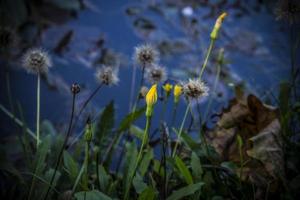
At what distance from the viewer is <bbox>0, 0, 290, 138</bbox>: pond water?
49.9 inches

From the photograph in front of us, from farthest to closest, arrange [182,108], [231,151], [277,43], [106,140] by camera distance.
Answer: [277,43] < [182,108] < [106,140] < [231,151]

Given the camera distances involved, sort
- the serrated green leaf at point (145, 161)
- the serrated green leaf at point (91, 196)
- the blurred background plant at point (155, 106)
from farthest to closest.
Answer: the serrated green leaf at point (145, 161), the blurred background plant at point (155, 106), the serrated green leaf at point (91, 196)

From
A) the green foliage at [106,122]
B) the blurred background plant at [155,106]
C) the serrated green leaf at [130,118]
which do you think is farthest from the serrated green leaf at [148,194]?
the green foliage at [106,122]

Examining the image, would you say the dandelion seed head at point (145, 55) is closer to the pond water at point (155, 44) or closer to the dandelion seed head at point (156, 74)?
the dandelion seed head at point (156, 74)

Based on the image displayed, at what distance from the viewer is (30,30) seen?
1449 millimetres

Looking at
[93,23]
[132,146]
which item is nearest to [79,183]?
[132,146]

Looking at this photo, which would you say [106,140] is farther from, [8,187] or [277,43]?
[277,43]

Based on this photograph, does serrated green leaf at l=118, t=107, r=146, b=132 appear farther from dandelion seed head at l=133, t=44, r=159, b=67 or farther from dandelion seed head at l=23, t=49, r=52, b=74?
dandelion seed head at l=23, t=49, r=52, b=74

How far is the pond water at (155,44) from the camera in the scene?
1.27m

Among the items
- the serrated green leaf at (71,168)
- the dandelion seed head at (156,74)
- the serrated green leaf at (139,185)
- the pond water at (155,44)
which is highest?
the pond water at (155,44)

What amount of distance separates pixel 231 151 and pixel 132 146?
0.23m

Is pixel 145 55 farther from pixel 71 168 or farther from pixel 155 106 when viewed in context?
pixel 155 106

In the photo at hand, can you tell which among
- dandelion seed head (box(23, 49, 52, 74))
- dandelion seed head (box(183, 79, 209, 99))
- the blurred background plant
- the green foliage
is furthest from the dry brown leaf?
dandelion seed head (box(23, 49, 52, 74))

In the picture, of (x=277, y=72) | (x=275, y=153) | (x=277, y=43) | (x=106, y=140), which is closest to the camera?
(x=275, y=153)
